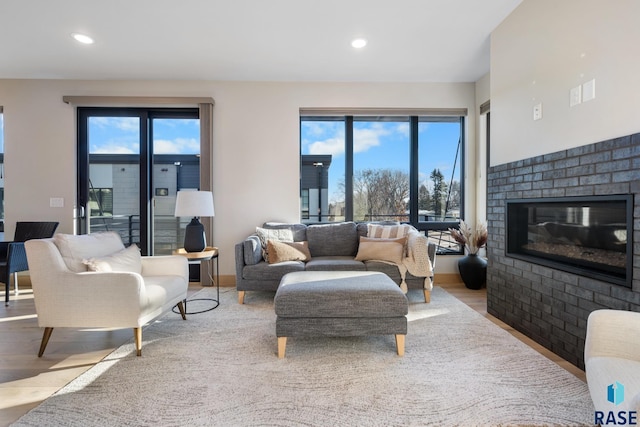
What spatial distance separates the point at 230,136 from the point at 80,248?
7.42ft

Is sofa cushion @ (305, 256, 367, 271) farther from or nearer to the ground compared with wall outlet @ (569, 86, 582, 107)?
Result: nearer to the ground

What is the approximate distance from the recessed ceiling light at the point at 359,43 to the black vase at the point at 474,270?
8.96ft

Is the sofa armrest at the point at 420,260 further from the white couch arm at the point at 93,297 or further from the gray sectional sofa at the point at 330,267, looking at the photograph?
the white couch arm at the point at 93,297

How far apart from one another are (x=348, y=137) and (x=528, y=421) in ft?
11.5

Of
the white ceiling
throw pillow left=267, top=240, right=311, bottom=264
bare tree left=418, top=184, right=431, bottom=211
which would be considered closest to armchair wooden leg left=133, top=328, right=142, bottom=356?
throw pillow left=267, top=240, right=311, bottom=264

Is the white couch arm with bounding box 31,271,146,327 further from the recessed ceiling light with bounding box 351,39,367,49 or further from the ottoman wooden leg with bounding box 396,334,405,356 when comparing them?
the recessed ceiling light with bounding box 351,39,367,49

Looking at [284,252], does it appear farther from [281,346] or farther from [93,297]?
[93,297]

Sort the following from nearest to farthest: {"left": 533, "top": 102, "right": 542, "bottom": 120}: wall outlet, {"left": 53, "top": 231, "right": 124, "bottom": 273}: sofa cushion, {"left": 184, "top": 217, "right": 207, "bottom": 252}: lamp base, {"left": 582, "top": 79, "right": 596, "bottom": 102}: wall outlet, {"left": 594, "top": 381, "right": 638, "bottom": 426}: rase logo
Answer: {"left": 594, "top": 381, "right": 638, "bottom": 426}: rase logo → {"left": 582, "top": 79, "right": 596, "bottom": 102}: wall outlet → {"left": 53, "top": 231, "right": 124, "bottom": 273}: sofa cushion → {"left": 533, "top": 102, "right": 542, "bottom": 120}: wall outlet → {"left": 184, "top": 217, "right": 207, "bottom": 252}: lamp base

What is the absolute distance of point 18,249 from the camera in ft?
10.8

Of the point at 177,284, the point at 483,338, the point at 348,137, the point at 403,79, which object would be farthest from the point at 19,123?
the point at 483,338

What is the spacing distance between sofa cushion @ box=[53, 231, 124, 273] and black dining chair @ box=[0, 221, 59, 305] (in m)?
1.51

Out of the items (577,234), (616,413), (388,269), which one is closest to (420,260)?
(388,269)

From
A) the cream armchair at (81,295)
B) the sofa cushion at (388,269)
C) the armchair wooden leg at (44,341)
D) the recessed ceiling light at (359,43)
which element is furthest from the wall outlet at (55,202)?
the recessed ceiling light at (359,43)

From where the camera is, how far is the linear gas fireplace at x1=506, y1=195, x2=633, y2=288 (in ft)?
5.64
